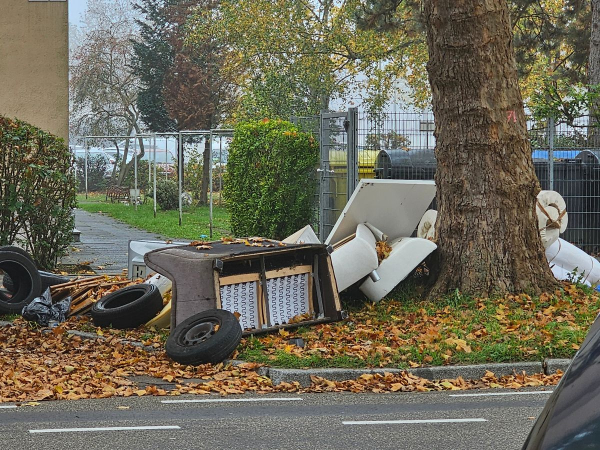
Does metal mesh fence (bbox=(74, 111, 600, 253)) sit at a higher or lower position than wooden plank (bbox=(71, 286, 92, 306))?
higher

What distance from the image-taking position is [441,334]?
918 centimetres

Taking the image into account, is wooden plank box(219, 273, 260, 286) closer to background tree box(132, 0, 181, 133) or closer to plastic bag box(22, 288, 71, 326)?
plastic bag box(22, 288, 71, 326)

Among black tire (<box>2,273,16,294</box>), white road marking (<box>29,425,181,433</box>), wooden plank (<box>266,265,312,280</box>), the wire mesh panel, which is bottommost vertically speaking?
white road marking (<box>29,425,181,433</box>)

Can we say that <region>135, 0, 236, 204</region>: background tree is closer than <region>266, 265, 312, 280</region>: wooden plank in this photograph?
No

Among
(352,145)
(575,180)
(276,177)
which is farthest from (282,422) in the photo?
(575,180)

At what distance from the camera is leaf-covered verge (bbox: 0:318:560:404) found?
7.60m

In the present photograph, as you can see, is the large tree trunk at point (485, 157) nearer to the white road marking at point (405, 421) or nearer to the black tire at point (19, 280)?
the white road marking at point (405, 421)

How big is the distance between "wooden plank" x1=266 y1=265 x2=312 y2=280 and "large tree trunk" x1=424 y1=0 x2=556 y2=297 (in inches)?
71.4

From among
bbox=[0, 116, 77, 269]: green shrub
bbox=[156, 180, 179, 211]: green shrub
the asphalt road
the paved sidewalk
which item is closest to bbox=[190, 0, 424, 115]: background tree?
bbox=[156, 180, 179, 211]: green shrub

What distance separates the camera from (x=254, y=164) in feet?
55.6

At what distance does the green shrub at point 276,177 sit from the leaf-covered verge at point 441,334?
5466mm

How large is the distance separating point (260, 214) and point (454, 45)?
6515 millimetres

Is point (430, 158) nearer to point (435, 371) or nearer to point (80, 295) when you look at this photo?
point (80, 295)

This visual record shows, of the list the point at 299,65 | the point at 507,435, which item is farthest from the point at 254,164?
the point at 299,65
